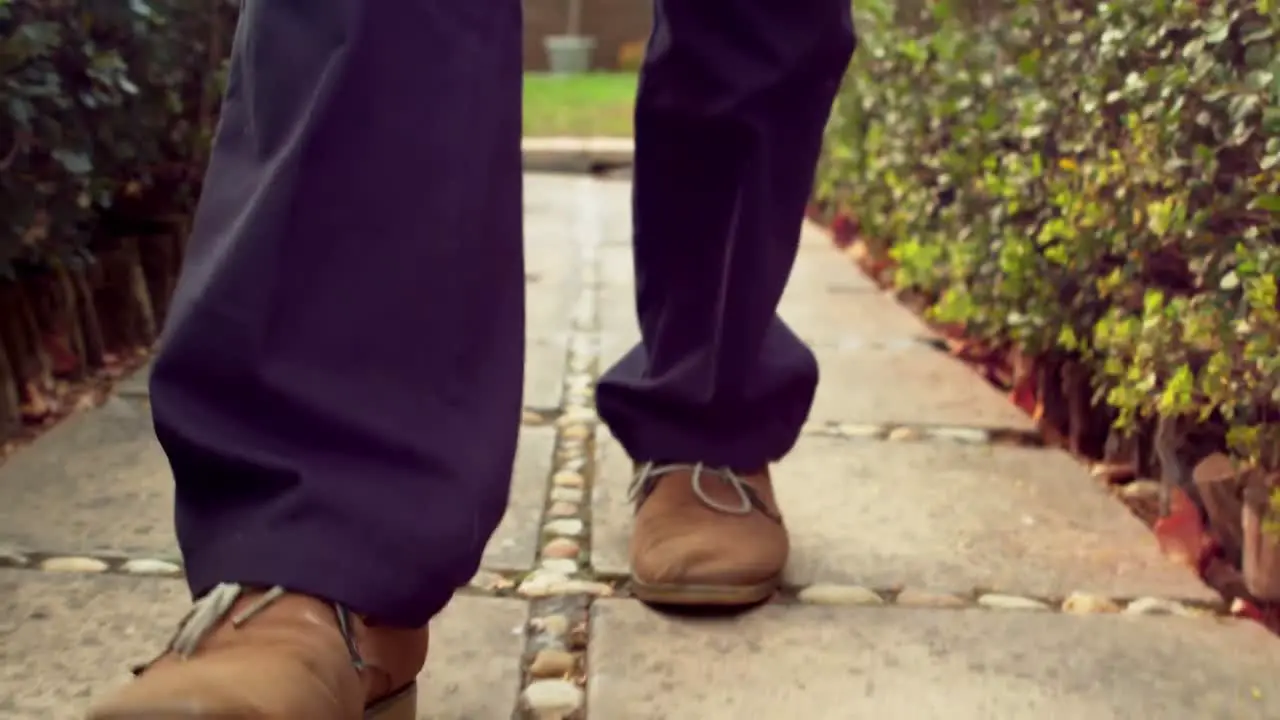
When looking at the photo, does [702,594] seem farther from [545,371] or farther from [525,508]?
[545,371]

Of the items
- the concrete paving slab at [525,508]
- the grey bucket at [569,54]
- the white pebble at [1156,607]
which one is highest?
the white pebble at [1156,607]

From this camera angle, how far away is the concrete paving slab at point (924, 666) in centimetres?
93

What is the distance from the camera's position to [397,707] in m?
0.80

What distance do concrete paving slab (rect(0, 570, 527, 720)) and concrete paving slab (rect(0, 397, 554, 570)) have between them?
0.29ft

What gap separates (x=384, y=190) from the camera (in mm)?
740

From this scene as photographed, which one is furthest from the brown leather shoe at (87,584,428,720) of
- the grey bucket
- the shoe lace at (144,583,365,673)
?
the grey bucket

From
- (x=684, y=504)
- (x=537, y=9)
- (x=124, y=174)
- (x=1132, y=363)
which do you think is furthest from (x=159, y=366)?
(x=537, y=9)

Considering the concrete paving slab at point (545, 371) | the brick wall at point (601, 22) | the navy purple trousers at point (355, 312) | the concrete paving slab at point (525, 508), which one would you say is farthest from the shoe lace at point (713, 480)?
the brick wall at point (601, 22)

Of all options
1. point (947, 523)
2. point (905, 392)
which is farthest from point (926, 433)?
point (947, 523)

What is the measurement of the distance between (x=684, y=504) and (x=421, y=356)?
43 centimetres

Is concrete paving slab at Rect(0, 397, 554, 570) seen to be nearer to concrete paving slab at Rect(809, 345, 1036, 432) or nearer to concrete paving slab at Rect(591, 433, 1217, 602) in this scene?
concrete paving slab at Rect(591, 433, 1217, 602)

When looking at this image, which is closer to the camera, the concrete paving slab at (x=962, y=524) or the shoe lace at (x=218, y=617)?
the shoe lace at (x=218, y=617)

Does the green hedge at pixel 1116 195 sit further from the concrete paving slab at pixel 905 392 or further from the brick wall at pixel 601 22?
the brick wall at pixel 601 22

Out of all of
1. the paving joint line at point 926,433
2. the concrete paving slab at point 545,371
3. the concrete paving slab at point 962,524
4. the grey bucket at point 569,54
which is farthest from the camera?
the grey bucket at point 569,54
